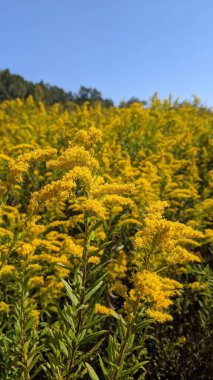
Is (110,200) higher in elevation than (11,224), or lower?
higher

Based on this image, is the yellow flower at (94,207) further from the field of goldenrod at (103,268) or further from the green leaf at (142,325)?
the green leaf at (142,325)

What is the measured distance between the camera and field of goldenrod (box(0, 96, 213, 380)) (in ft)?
6.06

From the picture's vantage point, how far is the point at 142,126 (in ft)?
24.0

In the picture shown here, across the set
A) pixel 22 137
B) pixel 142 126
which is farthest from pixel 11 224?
pixel 142 126

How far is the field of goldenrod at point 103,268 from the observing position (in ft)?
6.06

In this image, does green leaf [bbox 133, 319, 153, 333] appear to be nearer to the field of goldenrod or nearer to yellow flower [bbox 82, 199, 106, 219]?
the field of goldenrod

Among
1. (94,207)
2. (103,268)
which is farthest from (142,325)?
(103,268)

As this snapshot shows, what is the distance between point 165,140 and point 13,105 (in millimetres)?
4736

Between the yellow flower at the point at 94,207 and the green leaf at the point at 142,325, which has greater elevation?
the yellow flower at the point at 94,207

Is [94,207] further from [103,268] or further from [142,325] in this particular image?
[103,268]

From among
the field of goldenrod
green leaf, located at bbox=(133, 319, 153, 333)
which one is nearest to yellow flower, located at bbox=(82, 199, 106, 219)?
the field of goldenrod

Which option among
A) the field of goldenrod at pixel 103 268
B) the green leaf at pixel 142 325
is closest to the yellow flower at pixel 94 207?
the field of goldenrod at pixel 103 268

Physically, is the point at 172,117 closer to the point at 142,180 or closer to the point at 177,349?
the point at 142,180

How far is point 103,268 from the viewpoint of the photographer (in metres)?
2.97
